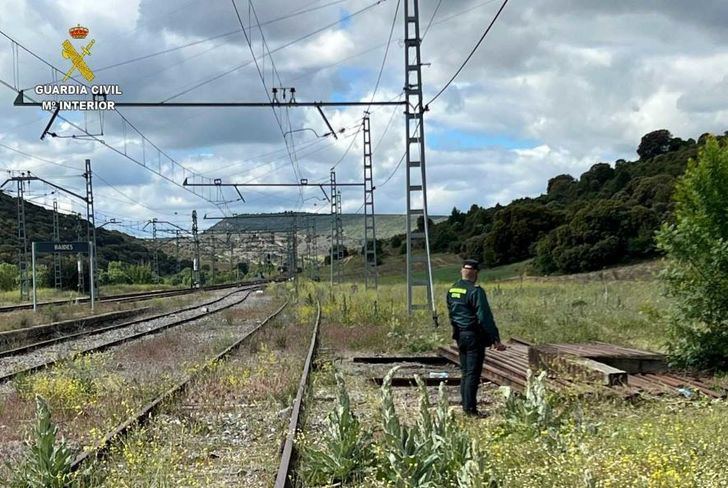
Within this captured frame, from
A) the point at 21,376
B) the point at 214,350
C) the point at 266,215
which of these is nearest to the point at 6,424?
the point at 21,376

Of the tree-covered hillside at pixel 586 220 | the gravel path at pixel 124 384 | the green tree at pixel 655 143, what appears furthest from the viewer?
the green tree at pixel 655 143

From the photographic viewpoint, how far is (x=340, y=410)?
7.21 metres

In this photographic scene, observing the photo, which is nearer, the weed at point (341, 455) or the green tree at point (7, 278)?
the weed at point (341, 455)

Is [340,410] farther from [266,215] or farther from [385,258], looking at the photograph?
[385,258]

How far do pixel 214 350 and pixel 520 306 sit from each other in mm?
11796

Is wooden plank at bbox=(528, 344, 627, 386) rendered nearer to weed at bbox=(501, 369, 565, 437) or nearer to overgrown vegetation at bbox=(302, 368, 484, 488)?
weed at bbox=(501, 369, 565, 437)

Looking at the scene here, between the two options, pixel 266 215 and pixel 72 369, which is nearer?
pixel 72 369

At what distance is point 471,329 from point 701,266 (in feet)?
13.1

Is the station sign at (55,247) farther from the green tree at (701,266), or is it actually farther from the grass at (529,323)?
the green tree at (701,266)

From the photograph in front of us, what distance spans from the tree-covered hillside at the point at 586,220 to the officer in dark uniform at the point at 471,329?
1515 inches

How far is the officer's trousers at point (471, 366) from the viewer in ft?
31.8

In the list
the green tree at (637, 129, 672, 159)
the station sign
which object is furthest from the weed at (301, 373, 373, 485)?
the green tree at (637, 129, 672, 159)

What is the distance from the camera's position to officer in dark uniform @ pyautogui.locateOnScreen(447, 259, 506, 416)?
9695 millimetres

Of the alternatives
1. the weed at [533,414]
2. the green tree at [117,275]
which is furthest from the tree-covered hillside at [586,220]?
the weed at [533,414]
